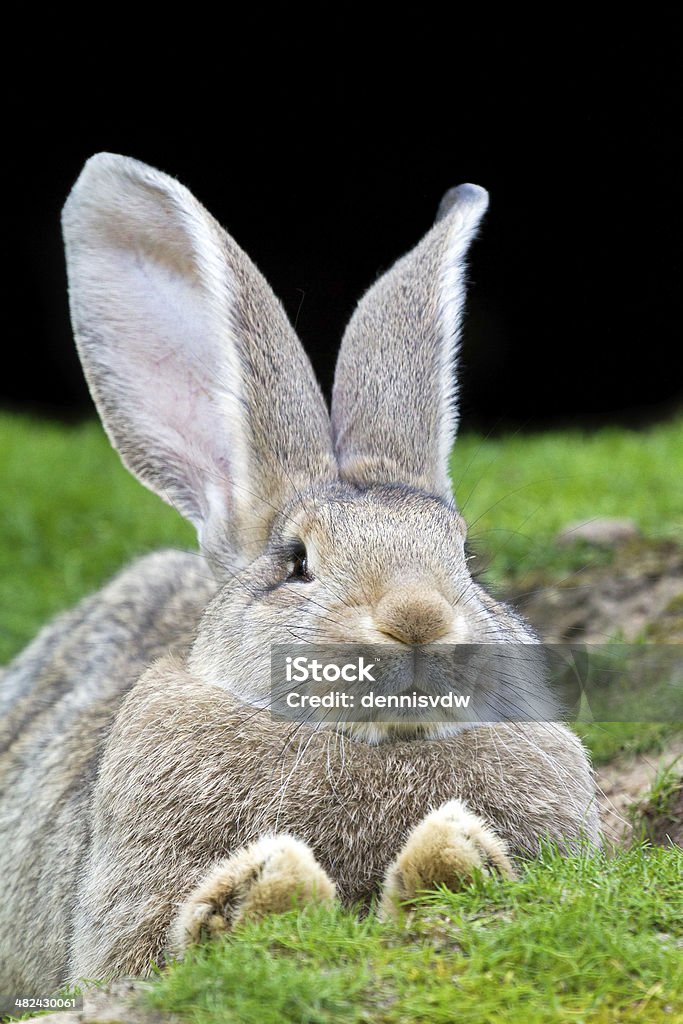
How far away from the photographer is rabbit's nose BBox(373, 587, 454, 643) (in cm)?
322

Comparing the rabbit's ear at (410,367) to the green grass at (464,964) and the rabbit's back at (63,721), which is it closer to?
the rabbit's back at (63,721)

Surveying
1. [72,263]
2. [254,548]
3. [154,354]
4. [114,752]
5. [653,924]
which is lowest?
[653,924]

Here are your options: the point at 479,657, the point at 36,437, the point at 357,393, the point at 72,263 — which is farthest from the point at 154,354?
the point at 36,437

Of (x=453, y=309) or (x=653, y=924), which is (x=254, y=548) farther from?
(x=653, y=924)

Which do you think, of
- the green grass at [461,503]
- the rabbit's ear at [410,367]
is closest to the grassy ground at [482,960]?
the rabbit's ear at [410,367]

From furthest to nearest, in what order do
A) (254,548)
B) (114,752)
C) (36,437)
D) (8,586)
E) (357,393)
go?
1. (36,437)
2. (8,586)
3. (357,393)
4. (254,548)
5. (114,752)

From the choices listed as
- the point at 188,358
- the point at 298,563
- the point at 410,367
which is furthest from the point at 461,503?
the point at 298,563

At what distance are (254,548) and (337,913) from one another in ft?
4.42

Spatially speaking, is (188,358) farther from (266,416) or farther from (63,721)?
(63,721)

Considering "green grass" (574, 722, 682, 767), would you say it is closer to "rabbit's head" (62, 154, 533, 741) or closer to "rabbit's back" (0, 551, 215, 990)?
"rabbit's head" (62, 154, 533, 741)

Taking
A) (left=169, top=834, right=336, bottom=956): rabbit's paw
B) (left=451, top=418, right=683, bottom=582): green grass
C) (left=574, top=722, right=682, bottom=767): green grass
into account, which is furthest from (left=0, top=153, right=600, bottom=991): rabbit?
(left=451, top=418, right=683, bottom=582): green grass

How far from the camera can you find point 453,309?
4.62 m

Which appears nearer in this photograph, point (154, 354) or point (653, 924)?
point (653, 924)

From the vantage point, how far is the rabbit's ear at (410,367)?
173 inches
